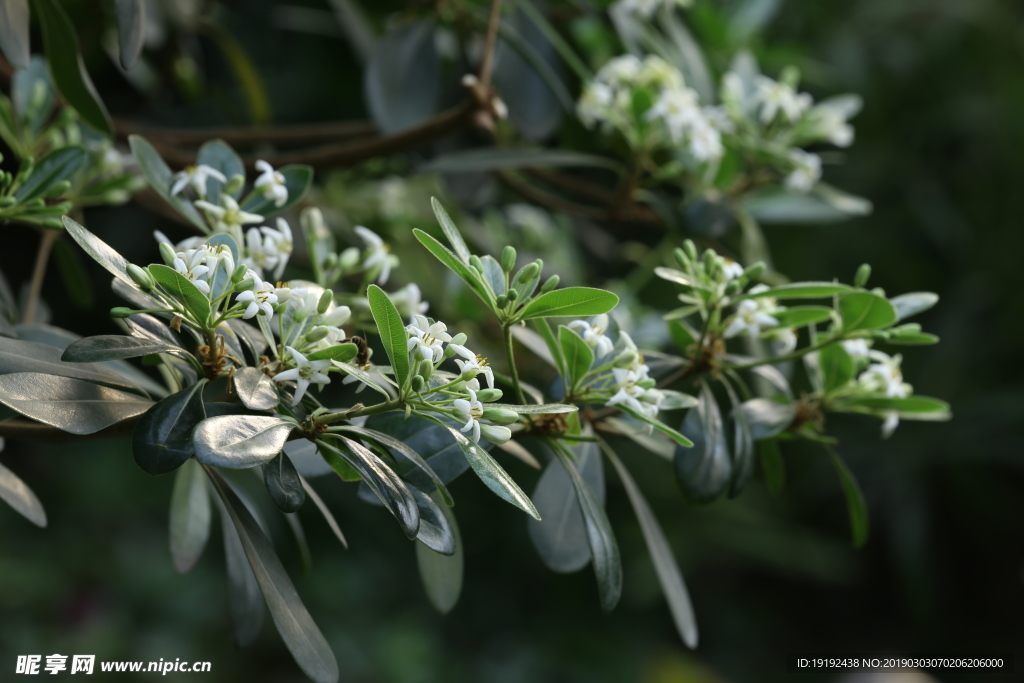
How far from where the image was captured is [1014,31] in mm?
2121

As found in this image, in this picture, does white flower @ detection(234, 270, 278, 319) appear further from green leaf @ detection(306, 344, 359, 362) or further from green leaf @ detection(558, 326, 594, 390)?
green leaf @ detection(558, 326, 594, 390)

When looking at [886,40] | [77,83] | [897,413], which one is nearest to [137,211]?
[77,83]

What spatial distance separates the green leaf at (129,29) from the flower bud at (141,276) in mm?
223

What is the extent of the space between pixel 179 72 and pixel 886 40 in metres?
1.82

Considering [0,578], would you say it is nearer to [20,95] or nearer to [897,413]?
[20,95]

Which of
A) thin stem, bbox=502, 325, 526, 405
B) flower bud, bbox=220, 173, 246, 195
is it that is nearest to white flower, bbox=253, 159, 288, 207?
flower bud, bbox=220, 173, 246, 195

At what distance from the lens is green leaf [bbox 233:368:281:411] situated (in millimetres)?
422

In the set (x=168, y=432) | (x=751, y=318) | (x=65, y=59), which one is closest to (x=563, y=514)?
(x=751, y=318)

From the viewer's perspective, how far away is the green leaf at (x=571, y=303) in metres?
0.45

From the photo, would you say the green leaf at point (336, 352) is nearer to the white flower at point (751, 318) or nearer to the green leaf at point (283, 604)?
the green leaf at point (283, 604)

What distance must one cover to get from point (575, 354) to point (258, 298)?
0.20m

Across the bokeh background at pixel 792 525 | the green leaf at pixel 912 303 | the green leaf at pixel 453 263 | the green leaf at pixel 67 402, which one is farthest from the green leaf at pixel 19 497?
the bokeh background at pixel 792 525

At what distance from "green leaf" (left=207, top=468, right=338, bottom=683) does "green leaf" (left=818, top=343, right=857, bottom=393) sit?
1.44 feet

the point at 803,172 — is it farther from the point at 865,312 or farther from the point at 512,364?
the point at 512,364
